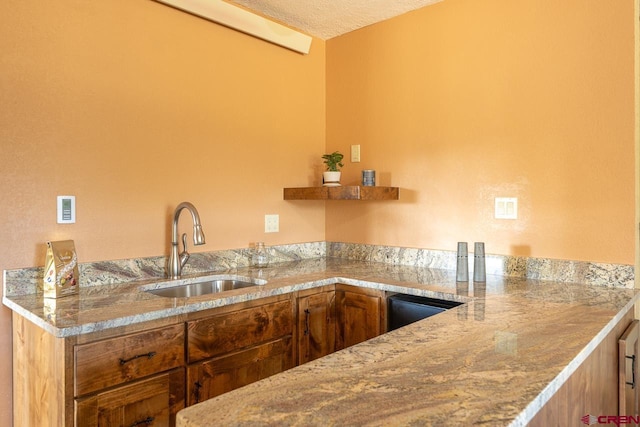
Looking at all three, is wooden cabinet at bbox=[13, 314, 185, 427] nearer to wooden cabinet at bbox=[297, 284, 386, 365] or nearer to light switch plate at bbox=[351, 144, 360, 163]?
wooden cabinet at bbox=[297, 284, 386, 365]

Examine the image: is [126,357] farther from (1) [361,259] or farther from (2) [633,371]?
(2) [633,371]

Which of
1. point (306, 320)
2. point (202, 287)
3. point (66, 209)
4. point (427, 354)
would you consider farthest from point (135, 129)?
point (427, 354)

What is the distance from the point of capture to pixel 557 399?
42.0 inches

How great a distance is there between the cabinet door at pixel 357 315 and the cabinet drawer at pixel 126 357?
836 millimetres

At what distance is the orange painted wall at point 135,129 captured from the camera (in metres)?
1.73

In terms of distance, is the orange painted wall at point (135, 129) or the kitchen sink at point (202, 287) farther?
the kitchen sink at point (202, 287)

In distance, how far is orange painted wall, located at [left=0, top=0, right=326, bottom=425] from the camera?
5.68 feet

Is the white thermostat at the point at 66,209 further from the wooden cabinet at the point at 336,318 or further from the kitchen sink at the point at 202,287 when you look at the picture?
the wooden cabinet at the point at 336,318

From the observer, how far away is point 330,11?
8.36 feet

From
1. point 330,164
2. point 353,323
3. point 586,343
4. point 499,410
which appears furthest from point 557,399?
point 330,164

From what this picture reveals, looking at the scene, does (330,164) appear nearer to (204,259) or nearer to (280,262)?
(280,262)

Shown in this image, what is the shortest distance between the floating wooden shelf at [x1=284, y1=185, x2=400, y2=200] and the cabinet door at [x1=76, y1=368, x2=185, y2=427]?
129 cm

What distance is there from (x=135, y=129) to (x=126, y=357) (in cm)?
108

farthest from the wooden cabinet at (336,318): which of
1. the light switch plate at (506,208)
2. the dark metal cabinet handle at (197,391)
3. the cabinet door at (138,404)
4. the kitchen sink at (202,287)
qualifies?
the light switch plate at (506,208)
